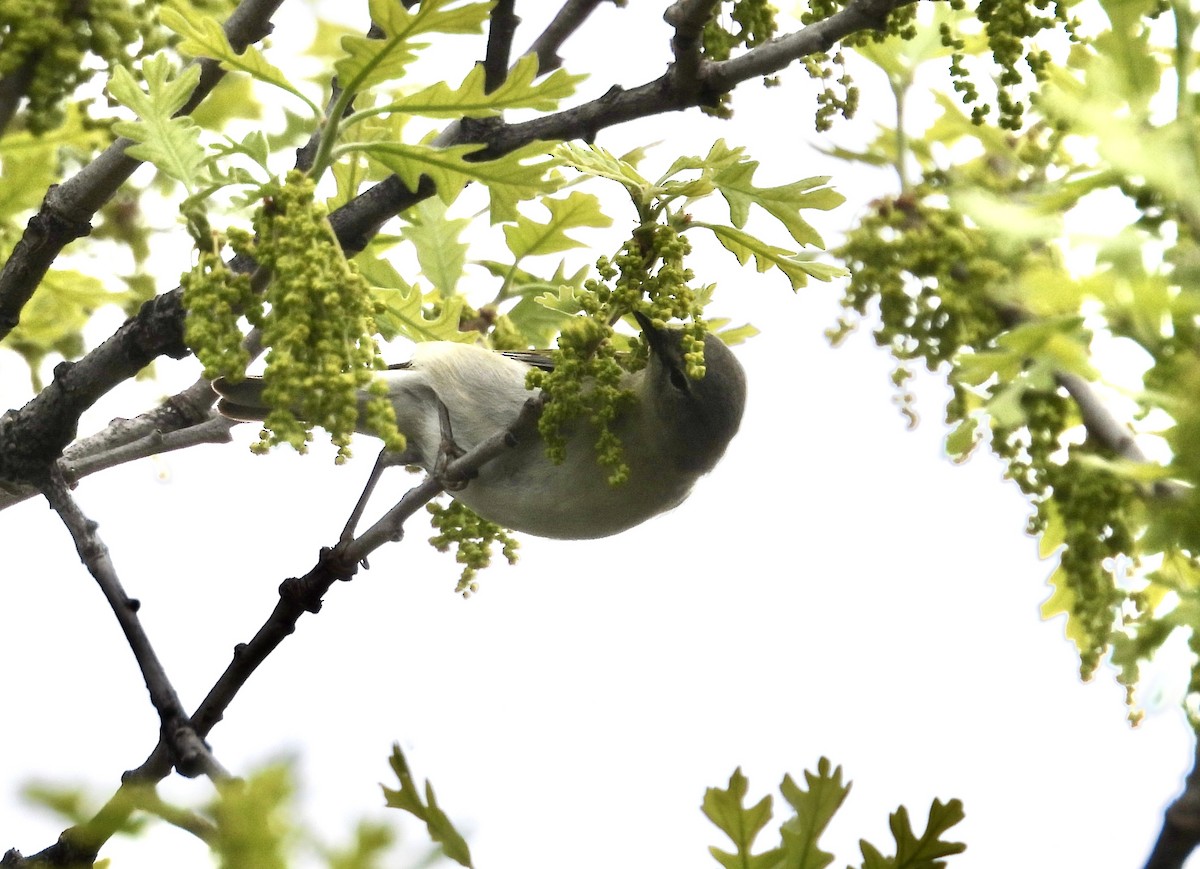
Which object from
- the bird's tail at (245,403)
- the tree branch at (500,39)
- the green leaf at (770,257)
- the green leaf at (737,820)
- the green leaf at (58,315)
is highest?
the green leaf at (58,315)

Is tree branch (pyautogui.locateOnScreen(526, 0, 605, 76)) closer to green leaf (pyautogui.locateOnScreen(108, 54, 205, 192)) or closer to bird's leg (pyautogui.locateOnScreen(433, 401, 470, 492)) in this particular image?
green leaf (pyautogui.locateOnScreen(108, 54, 205, 192))

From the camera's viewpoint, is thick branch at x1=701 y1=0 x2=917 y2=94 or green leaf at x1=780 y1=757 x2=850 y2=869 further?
thick branch at x1=701 y1=0 x2=917 y2=94

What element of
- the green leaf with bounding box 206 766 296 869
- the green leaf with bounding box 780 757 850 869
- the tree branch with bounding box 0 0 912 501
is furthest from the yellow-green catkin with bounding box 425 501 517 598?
the green leaf with bounding box 206 766 296 869

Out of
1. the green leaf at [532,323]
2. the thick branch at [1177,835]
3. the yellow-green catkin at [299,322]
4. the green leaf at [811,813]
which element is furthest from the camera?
the green leaf at [532,323]

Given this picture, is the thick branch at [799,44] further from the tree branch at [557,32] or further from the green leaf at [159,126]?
the green leaf at [159,126]

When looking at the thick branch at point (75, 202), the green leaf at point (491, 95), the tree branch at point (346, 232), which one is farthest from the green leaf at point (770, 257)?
the thick branch at point (75, 202)

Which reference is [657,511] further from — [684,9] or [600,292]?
[684,9]

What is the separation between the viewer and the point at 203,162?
8.36 feet

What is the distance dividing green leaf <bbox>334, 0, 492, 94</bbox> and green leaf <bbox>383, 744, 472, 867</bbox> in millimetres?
1292

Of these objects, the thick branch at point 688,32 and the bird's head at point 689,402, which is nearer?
the thick branch at point 688,32

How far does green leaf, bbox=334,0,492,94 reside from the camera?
92.2 inches

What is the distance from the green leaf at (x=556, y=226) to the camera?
3.62 meters

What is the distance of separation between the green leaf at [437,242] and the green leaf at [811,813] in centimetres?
210

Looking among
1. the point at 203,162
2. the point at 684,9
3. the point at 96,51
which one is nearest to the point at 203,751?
the point at 203,162
